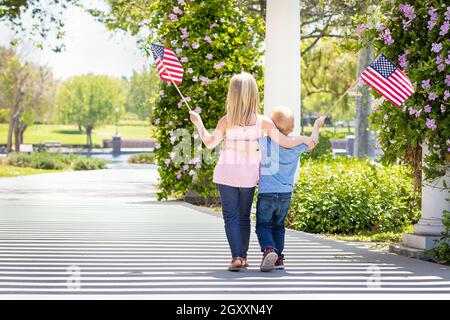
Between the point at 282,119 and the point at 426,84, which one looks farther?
the point at 426,84

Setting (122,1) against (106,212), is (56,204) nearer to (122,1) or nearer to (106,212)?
(106,212)

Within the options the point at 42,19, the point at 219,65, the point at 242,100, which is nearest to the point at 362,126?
the point at 42,19

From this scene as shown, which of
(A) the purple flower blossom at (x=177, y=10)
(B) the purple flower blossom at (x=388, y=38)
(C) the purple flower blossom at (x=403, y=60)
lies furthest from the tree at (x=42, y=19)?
(C) the purple flower blossom at (x=403, y=60)

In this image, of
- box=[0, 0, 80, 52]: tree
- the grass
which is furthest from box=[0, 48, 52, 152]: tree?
box=[0, 0, 80, 52]: tree

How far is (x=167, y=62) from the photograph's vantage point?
1167 cm

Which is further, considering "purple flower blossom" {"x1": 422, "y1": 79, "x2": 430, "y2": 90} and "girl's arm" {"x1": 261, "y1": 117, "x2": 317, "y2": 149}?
"purple flower blossom" {"x1": 422, "y1": 79, "x2": 430, "y2": 90}

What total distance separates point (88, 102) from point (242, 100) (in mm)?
79955

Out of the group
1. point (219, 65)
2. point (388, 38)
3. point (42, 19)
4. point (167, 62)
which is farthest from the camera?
point (42, 19)

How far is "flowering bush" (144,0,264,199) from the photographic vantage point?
16.0 metres

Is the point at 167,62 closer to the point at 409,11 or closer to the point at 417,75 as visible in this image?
the point at 409,11

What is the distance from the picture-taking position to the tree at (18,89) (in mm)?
51094

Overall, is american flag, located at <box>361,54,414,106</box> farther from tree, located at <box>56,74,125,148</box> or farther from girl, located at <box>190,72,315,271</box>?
tree, located at <box>56,74,125,148</box>

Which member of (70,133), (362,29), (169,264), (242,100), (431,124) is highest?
(362,29)

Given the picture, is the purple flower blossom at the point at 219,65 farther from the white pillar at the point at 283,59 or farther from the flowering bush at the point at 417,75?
the flowering bush at the point at 417,75
